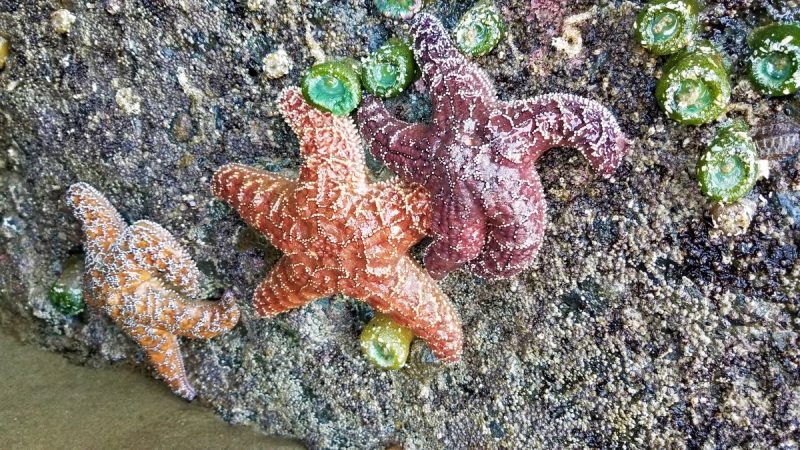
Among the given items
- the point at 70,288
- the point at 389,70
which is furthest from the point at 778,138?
the point at 70,288

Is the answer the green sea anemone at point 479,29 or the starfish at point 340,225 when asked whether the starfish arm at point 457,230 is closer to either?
the starfish at point 340,225

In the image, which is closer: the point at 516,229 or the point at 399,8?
the point at 516,229

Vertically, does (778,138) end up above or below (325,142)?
below

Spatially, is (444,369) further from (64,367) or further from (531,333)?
(64,367)

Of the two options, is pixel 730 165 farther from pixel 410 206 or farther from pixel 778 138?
pixel 410 206

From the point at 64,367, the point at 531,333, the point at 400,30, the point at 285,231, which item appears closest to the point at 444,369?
the point at 531,333

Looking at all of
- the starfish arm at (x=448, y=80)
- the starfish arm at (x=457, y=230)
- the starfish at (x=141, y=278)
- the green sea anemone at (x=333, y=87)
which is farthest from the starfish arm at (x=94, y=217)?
the starfish arm at (x=448, y=80)

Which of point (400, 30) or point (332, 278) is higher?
point (400, 30)
